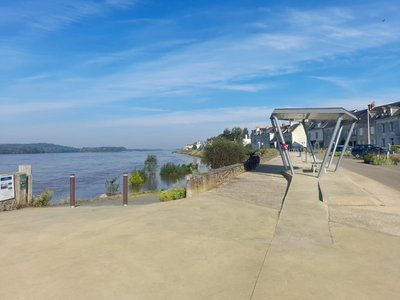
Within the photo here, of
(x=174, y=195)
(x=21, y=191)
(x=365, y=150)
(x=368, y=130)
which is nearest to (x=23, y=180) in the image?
(x=21, y=191)

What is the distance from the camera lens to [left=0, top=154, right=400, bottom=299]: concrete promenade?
13.3ft

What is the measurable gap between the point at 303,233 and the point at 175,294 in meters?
3.35

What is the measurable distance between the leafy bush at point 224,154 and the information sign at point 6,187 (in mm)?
18821

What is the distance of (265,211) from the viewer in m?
8.59

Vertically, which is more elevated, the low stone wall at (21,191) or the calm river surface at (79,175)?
the low stone wall at (21,191)

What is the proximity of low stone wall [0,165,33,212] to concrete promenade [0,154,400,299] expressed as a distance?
118 centimetres

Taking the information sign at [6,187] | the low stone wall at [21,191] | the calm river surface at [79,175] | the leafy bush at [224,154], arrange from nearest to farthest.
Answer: the information sign at [6,187]
the low stone wall at [21,191]
the calm river surface at [79,175]
the leafy bush at [224,154]

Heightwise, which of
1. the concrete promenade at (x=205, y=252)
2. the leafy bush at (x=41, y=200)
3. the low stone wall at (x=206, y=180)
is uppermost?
the low stone wall at (x=206, y=180)

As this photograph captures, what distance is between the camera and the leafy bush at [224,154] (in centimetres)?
2783

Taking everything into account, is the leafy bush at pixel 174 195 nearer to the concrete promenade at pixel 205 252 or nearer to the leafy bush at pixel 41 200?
the concrete promenade at pixel 205 252

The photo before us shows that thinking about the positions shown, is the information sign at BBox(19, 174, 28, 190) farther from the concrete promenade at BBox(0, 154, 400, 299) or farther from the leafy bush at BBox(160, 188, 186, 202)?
the leafy bush at BBox(160, 188, 186, 202)

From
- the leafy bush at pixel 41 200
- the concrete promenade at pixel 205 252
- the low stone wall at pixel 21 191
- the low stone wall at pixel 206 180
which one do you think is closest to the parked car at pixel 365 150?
the low stone wall at pixel 206 180

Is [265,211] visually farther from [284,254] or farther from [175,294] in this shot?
[175,294]

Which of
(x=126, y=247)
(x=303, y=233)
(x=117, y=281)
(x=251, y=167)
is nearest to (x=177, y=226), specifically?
(x=126, y=247)
